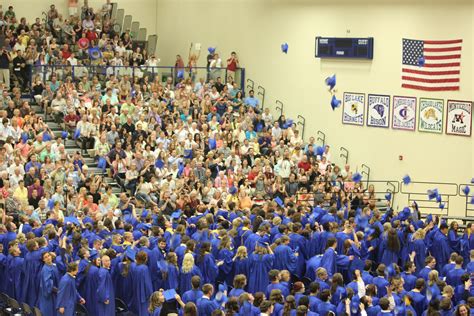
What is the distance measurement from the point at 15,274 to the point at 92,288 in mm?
1719

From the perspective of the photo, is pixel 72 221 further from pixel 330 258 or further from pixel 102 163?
pixel 102 163

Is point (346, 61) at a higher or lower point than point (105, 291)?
higher

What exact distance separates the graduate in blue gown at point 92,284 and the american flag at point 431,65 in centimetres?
1336

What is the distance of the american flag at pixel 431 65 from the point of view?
90.1 feet

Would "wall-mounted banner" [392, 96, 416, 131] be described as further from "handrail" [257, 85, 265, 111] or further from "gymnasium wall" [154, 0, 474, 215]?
"handrail" [257, 85, 265, 111]

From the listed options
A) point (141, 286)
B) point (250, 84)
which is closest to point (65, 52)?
point (250, 84)

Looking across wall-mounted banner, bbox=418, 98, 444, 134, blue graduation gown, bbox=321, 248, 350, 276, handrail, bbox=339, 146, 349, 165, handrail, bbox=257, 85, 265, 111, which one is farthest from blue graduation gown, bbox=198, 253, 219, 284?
handrail, bbox=257, 85, 265, 111

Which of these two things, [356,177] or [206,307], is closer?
[206,307]

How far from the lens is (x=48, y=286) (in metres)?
17.7

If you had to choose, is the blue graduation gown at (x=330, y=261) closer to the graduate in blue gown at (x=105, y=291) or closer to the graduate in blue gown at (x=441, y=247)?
the graduate in blue gown at (x=441, y=247)

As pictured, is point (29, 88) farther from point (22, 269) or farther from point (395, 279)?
point (395, 279)

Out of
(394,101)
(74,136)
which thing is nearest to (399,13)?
(394,101)

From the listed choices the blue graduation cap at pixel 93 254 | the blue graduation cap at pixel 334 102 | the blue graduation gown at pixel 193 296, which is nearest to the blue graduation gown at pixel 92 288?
the blue graduation cap at pixel 93 254

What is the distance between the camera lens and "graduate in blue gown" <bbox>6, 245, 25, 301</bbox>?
60.2 feet
